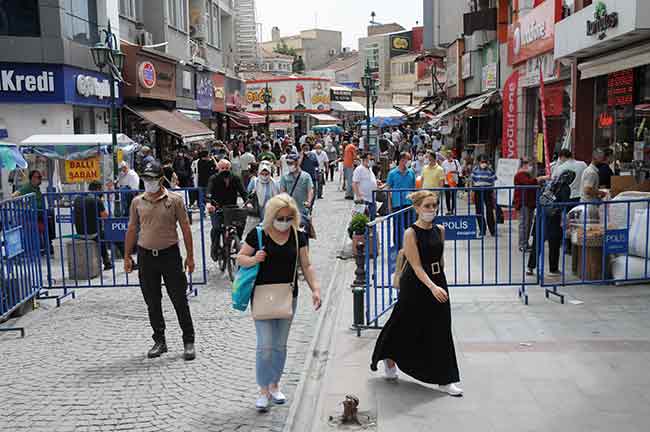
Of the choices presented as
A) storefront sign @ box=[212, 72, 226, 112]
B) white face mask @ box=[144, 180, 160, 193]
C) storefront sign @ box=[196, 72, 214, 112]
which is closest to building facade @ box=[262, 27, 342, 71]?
storefront sign @ box=[212, 72, 226, 112]

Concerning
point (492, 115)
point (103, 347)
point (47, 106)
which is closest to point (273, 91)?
point (492, 115)

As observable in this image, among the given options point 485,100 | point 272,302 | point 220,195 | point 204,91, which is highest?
point 204,91

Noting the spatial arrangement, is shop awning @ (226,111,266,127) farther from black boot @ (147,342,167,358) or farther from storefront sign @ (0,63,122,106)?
black boot @ (147,342,167,358)

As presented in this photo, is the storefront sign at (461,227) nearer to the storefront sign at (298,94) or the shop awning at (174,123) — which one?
the shop awning at (174,123)

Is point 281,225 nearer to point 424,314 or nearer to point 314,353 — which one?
point 424,314

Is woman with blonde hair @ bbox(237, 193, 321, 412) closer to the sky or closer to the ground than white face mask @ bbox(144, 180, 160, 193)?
closer to the ground

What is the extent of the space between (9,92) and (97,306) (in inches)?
476

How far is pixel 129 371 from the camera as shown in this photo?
6922mm

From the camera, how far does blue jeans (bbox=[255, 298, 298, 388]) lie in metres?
5.67

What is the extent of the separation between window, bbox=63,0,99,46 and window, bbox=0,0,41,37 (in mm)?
853

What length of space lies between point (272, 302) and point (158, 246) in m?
2.04

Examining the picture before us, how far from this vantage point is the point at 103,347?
7.73m

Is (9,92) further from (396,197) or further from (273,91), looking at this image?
(273,91)

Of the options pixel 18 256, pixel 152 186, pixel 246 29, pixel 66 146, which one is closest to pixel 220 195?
pixel 18 256
